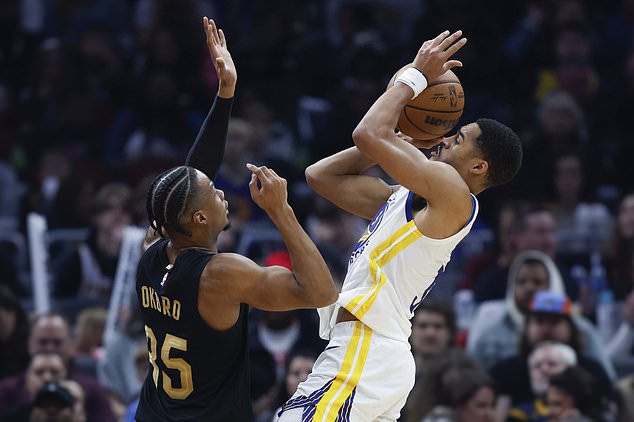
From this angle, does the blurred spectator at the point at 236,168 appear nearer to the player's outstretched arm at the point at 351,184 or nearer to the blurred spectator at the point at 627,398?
the blurred spectator at the point at 627,398

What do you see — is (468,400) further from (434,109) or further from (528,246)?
(434,109)

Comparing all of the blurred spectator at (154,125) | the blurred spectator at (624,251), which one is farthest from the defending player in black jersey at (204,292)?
the blurred spectator at (154,125)

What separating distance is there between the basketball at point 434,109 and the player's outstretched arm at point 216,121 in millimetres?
825

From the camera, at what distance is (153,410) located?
18.5 feet

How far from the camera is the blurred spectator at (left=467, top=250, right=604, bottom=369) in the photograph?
9.56 m

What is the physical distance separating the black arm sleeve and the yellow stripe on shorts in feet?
3.69

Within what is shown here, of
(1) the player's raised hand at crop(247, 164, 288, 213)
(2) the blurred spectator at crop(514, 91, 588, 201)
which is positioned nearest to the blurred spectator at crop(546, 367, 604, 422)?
(1) the player's raised hand at crop(247, 164, 288, 213)

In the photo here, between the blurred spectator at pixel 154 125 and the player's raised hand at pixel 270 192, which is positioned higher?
the player's raised hand at pixel 270 192

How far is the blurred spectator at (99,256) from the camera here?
36.7 feet

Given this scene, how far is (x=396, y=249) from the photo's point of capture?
5867 mm

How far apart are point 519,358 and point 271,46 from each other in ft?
19.9

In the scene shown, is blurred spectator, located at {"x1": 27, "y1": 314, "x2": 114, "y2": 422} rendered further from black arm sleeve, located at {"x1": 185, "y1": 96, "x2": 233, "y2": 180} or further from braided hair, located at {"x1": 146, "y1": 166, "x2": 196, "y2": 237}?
braided hair, located at {"x1": 146, "y1": 166, "x2": 196, "y2": 237}

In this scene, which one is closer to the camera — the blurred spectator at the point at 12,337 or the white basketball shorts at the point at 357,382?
the white basketball shorts at the point at 357,382

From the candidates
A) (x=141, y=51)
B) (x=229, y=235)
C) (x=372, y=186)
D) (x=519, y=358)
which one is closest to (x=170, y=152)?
(x=141, y=51)
